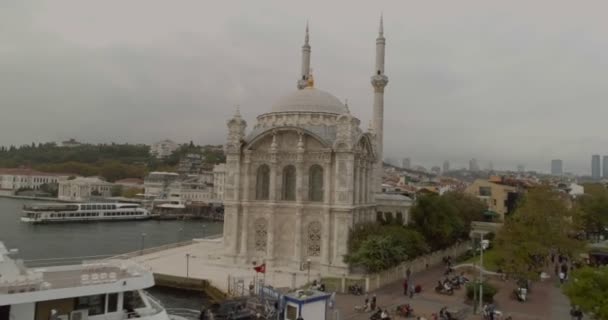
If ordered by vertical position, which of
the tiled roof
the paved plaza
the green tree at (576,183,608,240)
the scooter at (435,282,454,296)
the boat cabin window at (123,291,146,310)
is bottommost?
the paved plaza

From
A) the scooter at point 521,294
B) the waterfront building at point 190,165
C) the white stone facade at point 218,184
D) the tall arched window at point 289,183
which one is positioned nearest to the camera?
the scooter at point 521,294

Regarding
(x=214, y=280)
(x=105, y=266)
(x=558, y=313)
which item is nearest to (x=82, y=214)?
(x=214, y=280)

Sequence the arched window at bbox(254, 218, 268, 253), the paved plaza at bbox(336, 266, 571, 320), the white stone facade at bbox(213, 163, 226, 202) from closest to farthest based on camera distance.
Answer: the paved plaza at bbox(336, 266, 571, 320) → the arched window at bbox(254, 218, 268, 253) → the white stone facade at bbox(213, 163, 226, 202)

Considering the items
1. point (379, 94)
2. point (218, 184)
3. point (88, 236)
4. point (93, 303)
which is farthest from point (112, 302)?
point (218, 184)

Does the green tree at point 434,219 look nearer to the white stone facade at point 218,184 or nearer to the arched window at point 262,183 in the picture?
the arched window at point 262,183

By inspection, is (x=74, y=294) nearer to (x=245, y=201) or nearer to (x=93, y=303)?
(x=93, y=303)

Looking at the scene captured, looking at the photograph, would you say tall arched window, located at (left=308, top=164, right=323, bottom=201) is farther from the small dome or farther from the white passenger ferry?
the white passenger ferry

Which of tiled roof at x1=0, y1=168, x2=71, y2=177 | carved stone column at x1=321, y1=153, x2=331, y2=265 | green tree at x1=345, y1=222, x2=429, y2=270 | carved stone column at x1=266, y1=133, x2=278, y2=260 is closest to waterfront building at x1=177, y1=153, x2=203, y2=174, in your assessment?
tiled roof at x1=0, y1=168, x2=71, y2=177

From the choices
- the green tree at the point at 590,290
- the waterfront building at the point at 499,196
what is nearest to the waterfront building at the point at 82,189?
the waterfront building at the point at 499,196
